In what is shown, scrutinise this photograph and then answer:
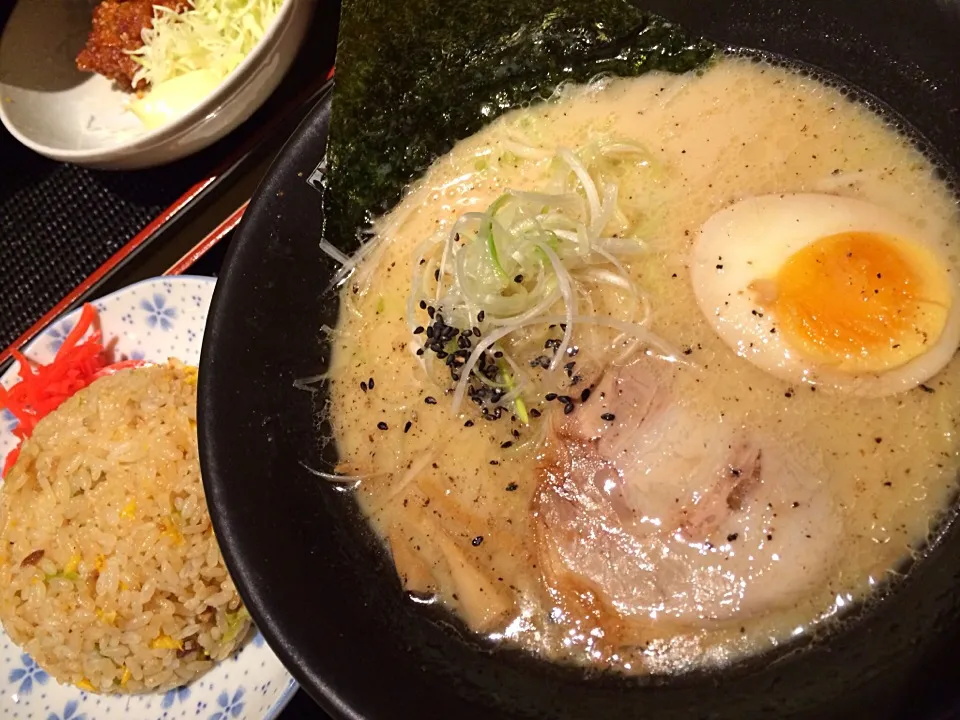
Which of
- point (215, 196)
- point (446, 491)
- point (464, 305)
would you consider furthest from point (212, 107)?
point (446, 491)

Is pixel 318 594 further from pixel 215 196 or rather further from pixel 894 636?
pixel 215 196

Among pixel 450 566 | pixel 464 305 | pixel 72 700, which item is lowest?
pixel 72 700

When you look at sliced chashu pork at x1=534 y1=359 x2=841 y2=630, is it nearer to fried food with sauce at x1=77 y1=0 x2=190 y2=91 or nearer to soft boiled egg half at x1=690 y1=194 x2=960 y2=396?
soft boiled egg half at x1=690 y1=194 x2=960 y2=396

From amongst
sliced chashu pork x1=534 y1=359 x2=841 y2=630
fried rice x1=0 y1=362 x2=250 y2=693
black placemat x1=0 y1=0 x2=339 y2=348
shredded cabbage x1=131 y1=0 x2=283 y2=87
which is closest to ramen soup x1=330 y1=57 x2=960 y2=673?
sliced chashu pork x1=534 y1=359 x2=841 y2=630

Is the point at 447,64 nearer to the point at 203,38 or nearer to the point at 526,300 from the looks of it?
the point at 526,300

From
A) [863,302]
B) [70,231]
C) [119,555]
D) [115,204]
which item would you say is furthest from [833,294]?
[70,231]

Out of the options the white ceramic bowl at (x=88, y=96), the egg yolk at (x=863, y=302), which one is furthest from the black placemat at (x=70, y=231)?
the egg yolk at (x=863, y=302)
